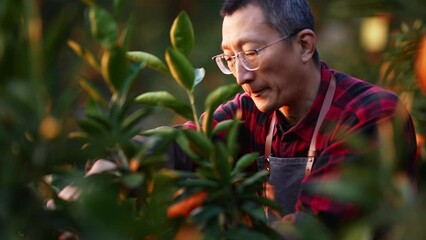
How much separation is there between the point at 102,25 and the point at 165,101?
225 millimetres

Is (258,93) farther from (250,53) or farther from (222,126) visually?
(222,126)

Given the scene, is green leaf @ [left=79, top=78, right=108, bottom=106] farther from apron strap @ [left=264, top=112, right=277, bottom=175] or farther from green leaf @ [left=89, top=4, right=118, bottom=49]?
apron strap @ [left=264, top=112, right=277, bottom=175]

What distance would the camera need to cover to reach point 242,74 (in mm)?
1993

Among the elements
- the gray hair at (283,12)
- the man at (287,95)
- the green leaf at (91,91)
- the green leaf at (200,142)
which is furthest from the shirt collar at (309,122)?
the green leaf at (91,91)

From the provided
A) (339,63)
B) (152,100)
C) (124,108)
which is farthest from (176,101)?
(339,63)

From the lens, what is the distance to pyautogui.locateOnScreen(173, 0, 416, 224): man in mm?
1986

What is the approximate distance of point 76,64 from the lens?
3.22 ft

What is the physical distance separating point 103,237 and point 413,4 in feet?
1.22

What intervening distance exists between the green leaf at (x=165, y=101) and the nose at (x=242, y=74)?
715 millimetres

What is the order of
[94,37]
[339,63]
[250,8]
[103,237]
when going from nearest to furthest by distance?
[103,237]
[94,37]
[250,8]
[339,63]

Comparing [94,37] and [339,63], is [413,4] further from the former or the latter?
[339,63]

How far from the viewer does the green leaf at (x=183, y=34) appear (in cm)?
130

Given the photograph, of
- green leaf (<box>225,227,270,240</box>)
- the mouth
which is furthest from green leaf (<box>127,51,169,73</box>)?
the mouth

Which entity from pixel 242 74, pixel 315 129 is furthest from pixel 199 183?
pixel 315 129
